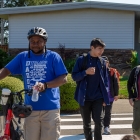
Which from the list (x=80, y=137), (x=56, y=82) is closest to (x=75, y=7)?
(x=80, y=137)

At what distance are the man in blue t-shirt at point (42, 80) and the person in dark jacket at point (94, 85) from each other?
3.81 ft

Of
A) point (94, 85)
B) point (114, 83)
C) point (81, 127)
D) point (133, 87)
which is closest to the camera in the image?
point (94, 85)

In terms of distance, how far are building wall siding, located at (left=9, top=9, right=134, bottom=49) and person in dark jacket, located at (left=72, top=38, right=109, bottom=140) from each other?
601 inches

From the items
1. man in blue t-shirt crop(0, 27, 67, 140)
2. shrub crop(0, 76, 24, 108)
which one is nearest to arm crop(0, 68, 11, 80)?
man in blue t-shirt crop(0, 27, 67, 140)

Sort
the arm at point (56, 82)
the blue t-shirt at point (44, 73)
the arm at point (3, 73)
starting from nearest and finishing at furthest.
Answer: the arm at point (56, 82) → the blue t-shirt at point (44, 73) → the arm at point (3, 73)

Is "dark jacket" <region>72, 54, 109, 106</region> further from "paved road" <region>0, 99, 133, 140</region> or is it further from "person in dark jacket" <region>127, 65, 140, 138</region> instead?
"paved road" <region>0, 99, 133, 140</region>

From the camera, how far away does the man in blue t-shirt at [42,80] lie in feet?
13.3

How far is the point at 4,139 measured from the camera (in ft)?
13.0

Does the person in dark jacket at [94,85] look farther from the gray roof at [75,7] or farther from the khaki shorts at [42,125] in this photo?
the gray roof at [75,7]

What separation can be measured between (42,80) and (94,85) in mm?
1404

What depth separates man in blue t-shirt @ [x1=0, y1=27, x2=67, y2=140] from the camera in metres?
4.06

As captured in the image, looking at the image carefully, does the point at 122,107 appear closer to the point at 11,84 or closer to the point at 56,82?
the point at 11,84

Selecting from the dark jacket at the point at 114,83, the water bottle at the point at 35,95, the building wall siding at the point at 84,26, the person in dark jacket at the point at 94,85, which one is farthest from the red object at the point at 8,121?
the building wall siding at the point at 84,26

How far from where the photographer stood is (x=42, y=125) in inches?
164
